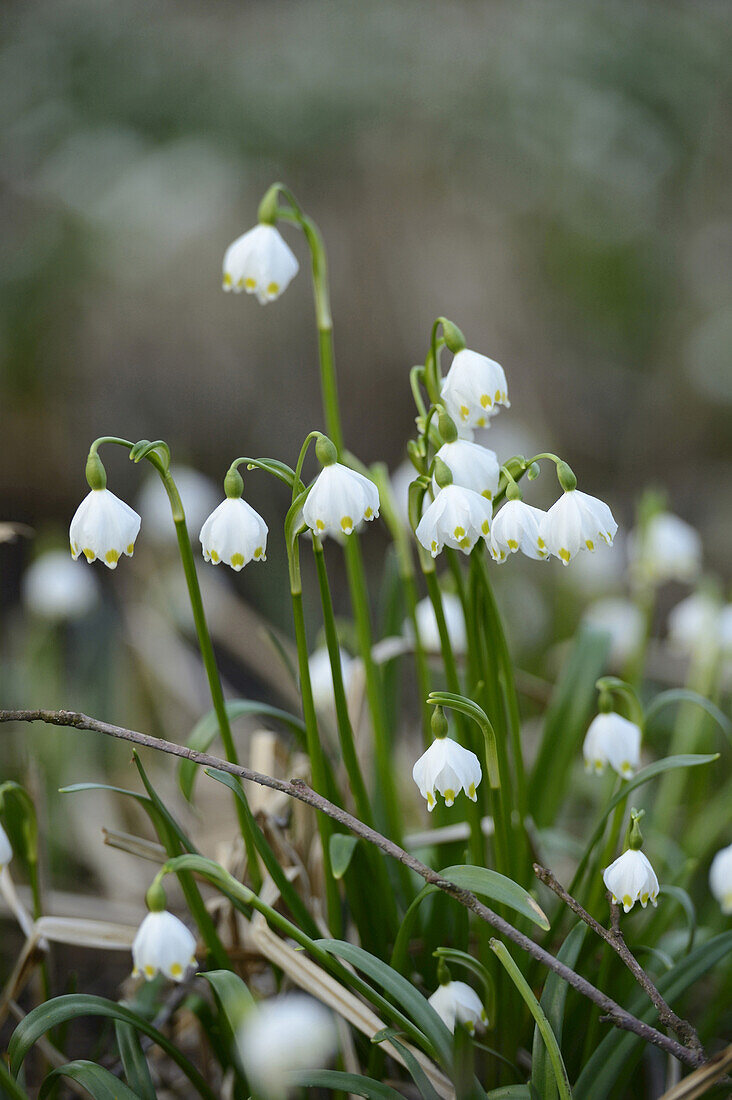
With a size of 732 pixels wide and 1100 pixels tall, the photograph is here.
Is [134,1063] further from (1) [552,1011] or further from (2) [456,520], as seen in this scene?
(2) [456,520]

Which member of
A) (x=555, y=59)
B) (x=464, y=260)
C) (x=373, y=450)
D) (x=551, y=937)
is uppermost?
(x=555, y=59)

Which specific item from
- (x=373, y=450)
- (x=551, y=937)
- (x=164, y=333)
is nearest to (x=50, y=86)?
(x=164, y=333)

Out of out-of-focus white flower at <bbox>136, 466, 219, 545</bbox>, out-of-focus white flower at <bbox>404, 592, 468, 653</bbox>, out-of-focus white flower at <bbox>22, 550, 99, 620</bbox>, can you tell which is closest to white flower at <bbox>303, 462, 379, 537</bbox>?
out-of-focus white flower at <bbox>404, 592, 468, 653</bbox>

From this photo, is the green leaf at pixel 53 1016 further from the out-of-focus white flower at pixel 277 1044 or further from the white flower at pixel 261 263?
the white flower at pixel 261 263

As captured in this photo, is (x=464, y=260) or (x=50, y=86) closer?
(x=50, y=86)

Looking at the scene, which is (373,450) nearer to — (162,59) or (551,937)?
(162,59)

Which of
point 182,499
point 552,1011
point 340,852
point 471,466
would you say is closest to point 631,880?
point 552,1011
